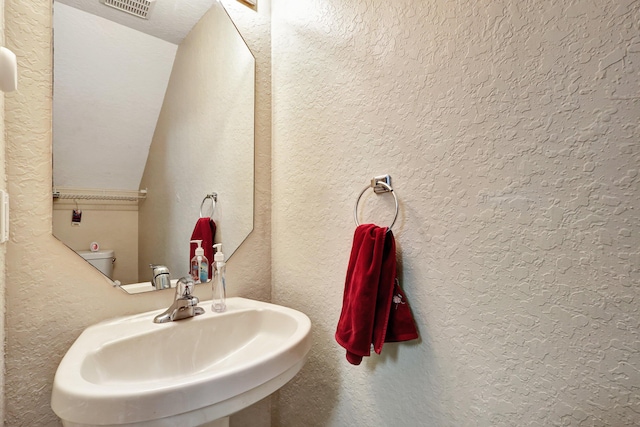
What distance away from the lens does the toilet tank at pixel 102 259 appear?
0.85m

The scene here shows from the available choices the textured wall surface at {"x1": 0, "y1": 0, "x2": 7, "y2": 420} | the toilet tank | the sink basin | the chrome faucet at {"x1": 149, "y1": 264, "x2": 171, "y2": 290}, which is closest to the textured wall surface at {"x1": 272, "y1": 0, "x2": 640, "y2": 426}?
the sink basin

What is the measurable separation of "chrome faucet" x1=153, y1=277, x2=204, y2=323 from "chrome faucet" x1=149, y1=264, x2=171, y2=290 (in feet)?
0.31

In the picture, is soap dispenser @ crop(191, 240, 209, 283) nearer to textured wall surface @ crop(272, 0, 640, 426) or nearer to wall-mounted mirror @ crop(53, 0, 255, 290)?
wall-mounted mirror @ crop(53, 0, 255, 290)

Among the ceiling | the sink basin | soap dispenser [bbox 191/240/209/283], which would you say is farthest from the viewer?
soap dispenser [bbox 191/240/209/283]

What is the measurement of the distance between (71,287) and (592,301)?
3.90 ft

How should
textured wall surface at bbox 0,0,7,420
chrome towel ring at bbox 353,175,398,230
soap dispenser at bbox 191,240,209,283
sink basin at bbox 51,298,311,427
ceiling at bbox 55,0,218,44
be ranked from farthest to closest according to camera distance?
soap dispenser at bbox 191,240,209,283
ceiling at bbox 55,0,218,44
chrome towel ring at bbox 353,175,398,230
textured wall surface at bbox 0,0,7,420
sink basin at bbox 51,298,311,427

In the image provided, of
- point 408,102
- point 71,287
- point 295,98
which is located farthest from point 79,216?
point 408,102

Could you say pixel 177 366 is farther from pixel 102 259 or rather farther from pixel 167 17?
pixel 167 17

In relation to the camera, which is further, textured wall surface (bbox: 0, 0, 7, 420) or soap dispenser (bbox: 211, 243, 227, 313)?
soap dispenser (bbox: 211, 243, 227, 313)

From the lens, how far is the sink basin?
1.69ft

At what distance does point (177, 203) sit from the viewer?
1.03 m

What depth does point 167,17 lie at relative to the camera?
1029mm

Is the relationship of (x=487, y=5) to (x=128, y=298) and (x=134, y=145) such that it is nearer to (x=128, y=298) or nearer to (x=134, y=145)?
(x=134, y=145)

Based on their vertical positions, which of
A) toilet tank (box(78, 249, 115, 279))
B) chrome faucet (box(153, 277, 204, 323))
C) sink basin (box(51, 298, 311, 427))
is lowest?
sink basin (box(51, 298, 311, 427))
